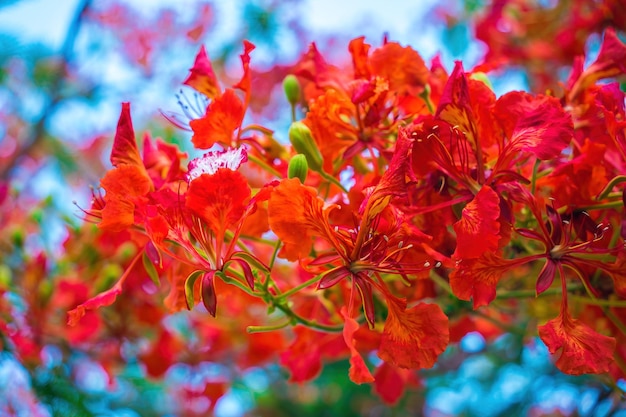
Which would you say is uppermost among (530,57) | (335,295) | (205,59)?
(530,57)

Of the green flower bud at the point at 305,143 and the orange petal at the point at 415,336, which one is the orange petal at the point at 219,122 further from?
the orange petal at the point at 415,336

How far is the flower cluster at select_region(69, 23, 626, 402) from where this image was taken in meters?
0.66

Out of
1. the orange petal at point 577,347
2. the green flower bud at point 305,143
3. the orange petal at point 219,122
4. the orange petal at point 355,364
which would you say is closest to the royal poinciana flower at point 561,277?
the orange petal at point 577,347

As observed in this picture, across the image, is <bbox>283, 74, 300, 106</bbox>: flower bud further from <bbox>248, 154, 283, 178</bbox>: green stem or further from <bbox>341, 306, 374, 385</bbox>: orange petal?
<bbox>341, 306, 374, 385</bbox>: orange petal

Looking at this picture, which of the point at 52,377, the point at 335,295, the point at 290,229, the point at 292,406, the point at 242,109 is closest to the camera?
the point at 290,229

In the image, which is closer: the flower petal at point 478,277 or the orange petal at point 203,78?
the flower petal at point 478,277

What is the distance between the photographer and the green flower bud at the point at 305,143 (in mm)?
749

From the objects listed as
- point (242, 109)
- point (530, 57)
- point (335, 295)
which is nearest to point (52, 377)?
point (335, 295)

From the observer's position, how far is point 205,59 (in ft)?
2.77

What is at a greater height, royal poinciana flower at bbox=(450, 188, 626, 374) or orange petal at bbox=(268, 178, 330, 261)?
orange petal at bbox=(268, 178, 330, 261)

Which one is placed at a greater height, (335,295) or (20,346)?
(20,346)

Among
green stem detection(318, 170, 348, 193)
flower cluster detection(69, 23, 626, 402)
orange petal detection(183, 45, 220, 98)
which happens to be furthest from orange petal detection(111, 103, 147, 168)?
green stem detection(318, 170, 348, 193)

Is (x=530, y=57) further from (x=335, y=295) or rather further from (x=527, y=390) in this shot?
(x=335, y=295)

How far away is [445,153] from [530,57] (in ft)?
4.71
